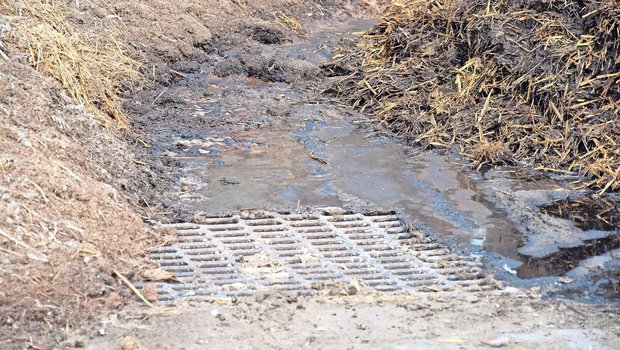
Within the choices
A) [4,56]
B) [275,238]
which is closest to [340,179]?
[275,238]

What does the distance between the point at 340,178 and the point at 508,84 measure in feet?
6.54

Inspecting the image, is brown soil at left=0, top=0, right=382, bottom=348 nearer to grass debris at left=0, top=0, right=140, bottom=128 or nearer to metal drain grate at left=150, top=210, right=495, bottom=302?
grass debris at left=0, top=0, right=140, bottom=128

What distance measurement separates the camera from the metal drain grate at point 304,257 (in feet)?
16.3

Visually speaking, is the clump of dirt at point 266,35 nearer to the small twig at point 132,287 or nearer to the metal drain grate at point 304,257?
the metal drain grate at point 304,257

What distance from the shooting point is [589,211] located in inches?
243

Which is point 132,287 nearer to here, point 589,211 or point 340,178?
point 340,178

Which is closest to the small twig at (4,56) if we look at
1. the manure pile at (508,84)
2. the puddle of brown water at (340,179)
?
the puddle of brown water at (340,179)

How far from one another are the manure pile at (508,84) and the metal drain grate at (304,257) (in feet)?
5.32

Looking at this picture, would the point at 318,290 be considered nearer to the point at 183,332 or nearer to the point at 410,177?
the point at 183,332

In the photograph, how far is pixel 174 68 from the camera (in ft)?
30.2

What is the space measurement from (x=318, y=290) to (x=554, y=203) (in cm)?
213

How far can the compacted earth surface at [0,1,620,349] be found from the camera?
438cm

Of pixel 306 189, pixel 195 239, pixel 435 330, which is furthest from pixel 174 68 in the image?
pixel 435 330

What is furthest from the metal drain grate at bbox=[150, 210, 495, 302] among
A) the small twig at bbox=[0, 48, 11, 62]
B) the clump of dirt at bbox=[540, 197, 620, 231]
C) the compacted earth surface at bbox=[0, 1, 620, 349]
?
the small twig at bbox=[0, 48, 11, 62]
